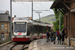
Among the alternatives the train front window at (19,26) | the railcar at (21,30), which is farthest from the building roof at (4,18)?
the train front window at (19,26)

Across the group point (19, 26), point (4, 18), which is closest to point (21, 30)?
point (19, 26)

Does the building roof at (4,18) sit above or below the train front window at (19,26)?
above

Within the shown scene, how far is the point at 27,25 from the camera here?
27.1m

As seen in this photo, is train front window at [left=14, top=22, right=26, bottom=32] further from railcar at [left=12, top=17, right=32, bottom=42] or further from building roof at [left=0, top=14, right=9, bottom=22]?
building roof at [left=0, top=14, right=9, bottom=22]

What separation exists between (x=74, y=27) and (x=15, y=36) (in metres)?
7.43

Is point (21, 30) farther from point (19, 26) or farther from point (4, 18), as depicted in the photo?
point (4, 18)

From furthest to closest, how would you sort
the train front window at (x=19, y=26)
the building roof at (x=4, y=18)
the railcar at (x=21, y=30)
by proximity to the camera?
1. the building roof at (x=4, y=18)
2. the train front window at (x=19, y=26)
3. the railcar at (x=21, y=30)

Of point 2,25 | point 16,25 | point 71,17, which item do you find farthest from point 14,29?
point 2,25

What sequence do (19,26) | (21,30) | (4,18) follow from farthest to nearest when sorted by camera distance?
(4,18)
(19,26)
(21,30)

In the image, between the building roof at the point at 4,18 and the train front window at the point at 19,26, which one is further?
the building roof at the point at 4,18

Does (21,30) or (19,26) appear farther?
(19,26)

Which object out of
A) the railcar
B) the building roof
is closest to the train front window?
the railcar

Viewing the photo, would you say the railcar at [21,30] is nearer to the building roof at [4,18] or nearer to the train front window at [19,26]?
the train front window at [19,26]

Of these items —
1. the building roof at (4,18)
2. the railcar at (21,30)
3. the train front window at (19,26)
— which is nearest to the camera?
the railcar at (21,30)
